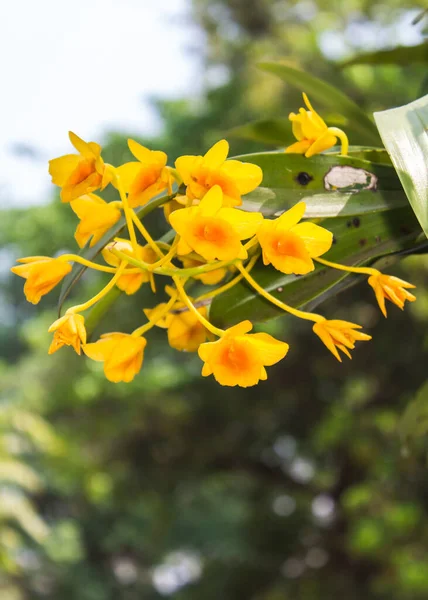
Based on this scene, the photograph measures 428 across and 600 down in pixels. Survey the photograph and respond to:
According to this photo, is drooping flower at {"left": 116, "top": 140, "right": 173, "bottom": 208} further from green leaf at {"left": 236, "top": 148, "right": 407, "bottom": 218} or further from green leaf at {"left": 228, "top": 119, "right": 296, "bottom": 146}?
green leaf at {"left": 228, "top": 119, "right": 296, "bottom": 146}

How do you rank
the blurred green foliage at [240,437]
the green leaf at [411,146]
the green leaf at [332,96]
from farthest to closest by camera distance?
1. the blurred green foliage at [240,437]
2. the green leaf at [332,96]
3. the green leaf at [411,146]

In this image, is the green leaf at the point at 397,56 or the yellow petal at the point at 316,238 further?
the green leaf at the point at 397,56

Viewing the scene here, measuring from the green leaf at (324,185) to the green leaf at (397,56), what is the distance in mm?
201

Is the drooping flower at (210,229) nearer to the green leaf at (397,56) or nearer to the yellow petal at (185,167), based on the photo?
the yellow petal at (185,167)

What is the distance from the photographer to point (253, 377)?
0.78 feet

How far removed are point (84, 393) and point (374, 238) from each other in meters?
2.90

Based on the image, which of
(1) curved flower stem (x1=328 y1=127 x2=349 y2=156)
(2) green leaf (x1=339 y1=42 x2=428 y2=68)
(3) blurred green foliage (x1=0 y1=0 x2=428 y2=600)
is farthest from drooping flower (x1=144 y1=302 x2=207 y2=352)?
(3) blurred green foliage (x1=0 y1=0 x2=428 y2=600)

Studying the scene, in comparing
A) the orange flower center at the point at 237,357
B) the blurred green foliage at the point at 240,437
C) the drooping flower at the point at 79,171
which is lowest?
the blurred green foliage at the point at 240,437

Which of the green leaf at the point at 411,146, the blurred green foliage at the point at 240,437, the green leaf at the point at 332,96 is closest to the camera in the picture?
the green leaf at the point at 411,146

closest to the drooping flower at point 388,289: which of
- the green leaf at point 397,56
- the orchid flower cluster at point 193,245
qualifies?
the orchid flower cluster at point 193,245

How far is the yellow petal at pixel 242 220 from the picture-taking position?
0.80 feet

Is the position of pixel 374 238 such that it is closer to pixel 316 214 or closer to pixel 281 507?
pixel 316 214

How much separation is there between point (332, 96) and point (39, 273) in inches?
9.9

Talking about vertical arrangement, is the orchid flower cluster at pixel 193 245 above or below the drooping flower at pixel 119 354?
above
